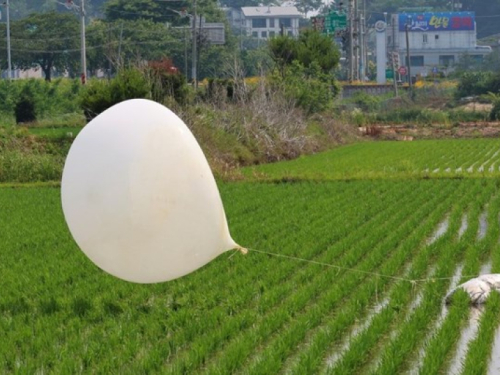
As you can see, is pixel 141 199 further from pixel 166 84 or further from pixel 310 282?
pixel 166 84

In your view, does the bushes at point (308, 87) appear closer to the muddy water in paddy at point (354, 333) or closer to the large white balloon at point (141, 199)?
the muddy water in paddy at point (354, 333)

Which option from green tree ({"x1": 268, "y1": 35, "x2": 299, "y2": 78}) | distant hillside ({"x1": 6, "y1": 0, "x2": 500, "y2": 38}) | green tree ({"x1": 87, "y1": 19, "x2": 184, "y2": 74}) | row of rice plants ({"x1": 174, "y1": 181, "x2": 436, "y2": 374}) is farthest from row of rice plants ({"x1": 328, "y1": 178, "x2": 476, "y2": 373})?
distant hillside ({"x1": 6, "y1": 0, "x2": 500, "y2": 38})

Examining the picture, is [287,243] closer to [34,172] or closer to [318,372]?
[318,372]

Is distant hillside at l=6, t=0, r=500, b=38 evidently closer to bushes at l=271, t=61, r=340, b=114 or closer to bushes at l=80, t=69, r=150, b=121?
bushes at l=271, t=61, r=340, b=114

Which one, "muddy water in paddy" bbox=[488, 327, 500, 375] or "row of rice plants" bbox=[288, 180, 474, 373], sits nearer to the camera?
"row of rice plants" bbox=[288, 180, 474, 373]

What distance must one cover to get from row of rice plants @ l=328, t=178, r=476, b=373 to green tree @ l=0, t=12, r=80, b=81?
188 feet

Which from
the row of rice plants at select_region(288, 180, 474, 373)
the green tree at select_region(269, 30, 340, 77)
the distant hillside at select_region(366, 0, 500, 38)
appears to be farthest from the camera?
the distant hillside at select_region(366, 0, 500, 38)

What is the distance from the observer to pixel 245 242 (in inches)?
480

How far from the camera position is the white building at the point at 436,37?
9769cm

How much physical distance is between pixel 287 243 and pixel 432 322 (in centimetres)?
416

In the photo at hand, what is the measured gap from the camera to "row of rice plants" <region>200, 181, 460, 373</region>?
21.8 feet

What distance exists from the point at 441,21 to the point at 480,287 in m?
92.5

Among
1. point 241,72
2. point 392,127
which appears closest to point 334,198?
point 241,72

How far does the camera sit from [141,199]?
23.5ft
